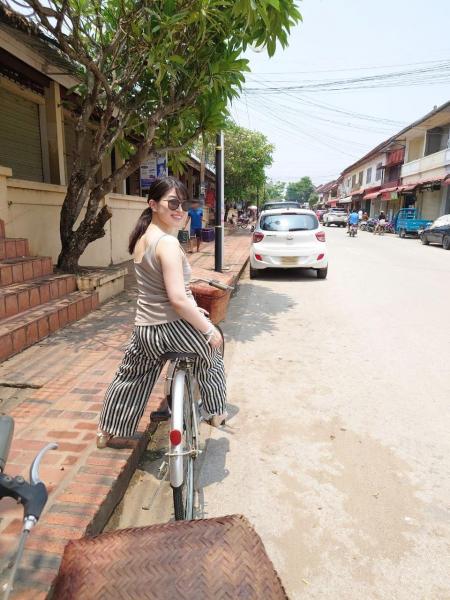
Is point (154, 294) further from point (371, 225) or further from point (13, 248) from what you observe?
point (371, 225)

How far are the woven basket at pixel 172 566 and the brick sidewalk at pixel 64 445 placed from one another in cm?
83

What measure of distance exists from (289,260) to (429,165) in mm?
22687

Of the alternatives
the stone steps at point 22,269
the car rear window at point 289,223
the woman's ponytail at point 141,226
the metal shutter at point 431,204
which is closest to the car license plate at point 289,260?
the car rear window at point 289,223

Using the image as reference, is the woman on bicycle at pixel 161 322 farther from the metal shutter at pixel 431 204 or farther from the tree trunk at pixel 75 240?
the metal shutter at pixel 431 204

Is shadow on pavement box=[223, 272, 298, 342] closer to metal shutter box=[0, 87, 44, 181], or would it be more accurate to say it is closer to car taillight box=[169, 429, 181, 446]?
car taillight box=[169, 429, 181, 446]

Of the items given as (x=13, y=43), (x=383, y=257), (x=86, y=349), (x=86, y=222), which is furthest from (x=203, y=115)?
(x=383, y=257)

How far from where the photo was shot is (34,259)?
18.8 feet

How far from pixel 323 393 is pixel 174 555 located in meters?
3.06

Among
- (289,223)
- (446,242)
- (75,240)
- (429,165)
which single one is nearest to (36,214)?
(75,240)

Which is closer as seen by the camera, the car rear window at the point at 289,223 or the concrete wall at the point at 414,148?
the car rear window at the point at 289,223

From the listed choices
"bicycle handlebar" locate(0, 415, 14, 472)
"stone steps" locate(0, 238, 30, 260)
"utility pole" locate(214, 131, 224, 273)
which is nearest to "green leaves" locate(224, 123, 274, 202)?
"utility pole" locate(214, 131, 224, 273)

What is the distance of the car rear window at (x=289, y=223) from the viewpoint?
387 inches

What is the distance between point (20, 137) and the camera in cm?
774

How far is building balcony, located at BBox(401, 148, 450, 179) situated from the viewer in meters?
25.4
